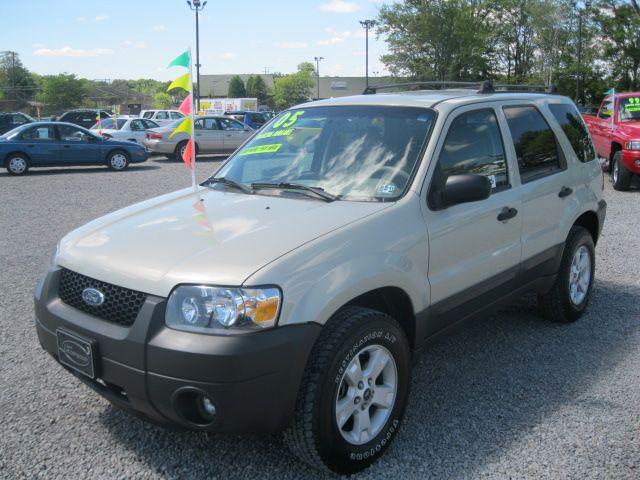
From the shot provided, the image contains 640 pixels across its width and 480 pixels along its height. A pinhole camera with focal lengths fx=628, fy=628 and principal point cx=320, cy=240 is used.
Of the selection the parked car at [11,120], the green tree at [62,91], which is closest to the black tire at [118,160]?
the parked car at [11,120]

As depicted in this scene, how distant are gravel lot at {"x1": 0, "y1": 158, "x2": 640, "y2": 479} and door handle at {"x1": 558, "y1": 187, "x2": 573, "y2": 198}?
1.07 metres

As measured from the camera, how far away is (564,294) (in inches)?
194

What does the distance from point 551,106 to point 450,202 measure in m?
2.07

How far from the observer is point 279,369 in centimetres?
260

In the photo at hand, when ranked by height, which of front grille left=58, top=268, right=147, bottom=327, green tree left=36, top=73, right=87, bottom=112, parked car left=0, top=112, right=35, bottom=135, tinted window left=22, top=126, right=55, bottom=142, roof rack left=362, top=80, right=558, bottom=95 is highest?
green tree left=36, top=73, right=87, bottom=112

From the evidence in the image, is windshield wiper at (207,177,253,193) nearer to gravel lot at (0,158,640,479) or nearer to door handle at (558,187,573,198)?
gravel lot at (0,158,640,479)

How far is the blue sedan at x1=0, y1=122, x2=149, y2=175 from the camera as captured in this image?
17000 millimetres

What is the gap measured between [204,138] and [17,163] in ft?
19.7

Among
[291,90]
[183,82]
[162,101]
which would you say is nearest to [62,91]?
[162,101]

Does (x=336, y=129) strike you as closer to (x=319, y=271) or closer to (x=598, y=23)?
(x=319, y=271)

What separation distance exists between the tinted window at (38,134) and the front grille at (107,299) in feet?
51.7

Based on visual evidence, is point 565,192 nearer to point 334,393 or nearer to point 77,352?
point 334,393

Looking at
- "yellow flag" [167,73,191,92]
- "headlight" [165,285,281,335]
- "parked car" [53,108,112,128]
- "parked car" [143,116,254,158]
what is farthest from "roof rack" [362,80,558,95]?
"parked car" [53,108,112,128]

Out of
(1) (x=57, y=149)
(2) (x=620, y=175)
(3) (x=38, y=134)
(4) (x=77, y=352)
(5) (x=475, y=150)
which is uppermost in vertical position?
(3) (x=38, y=134)
